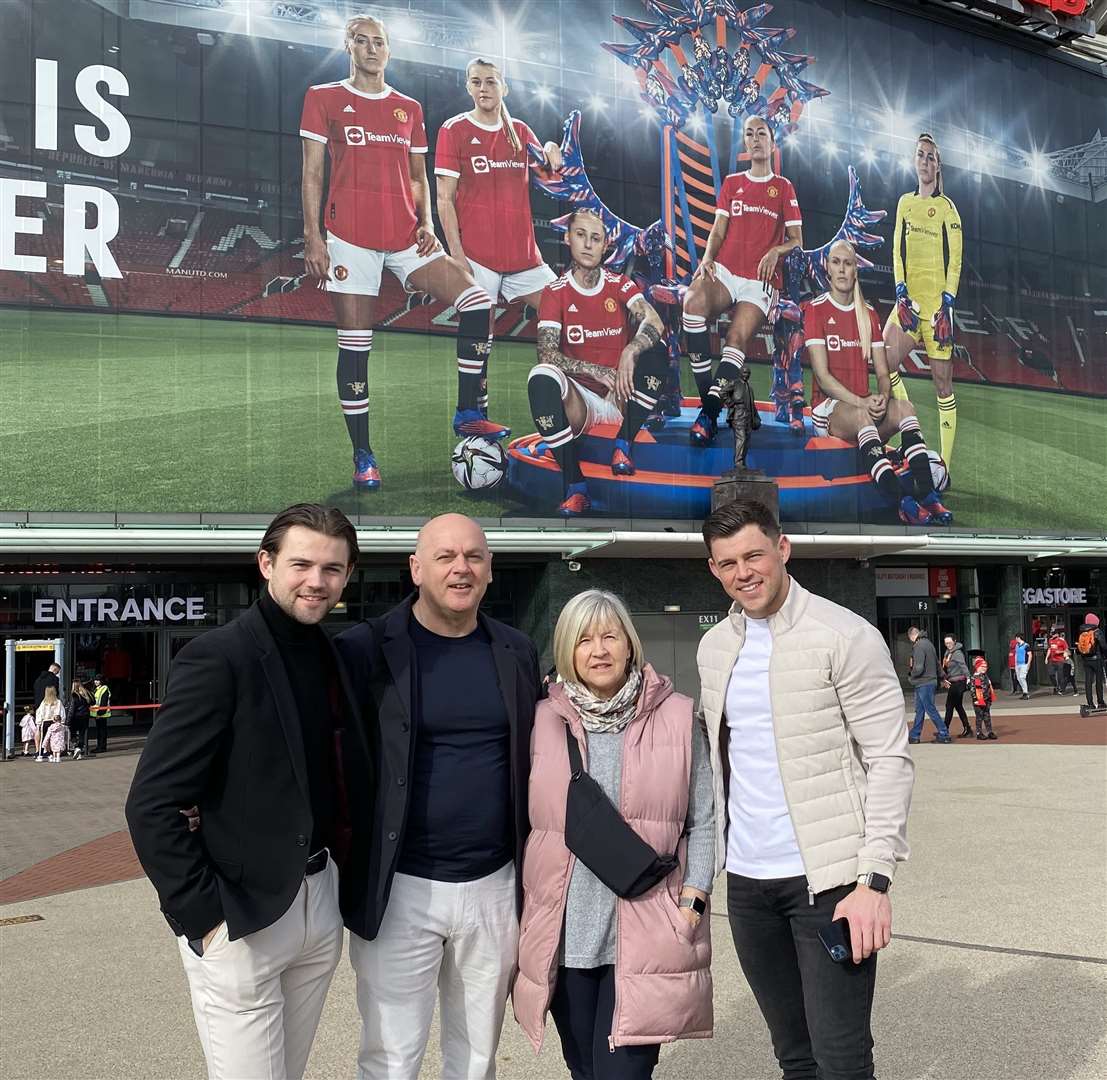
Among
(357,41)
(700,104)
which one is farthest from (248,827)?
(700,104)

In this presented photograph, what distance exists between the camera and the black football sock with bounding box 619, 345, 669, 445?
91.9ft

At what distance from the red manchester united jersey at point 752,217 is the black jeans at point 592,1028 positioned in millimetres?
27772

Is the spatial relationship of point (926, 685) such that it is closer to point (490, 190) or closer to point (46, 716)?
point (46, 716)

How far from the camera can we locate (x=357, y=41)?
2575cm

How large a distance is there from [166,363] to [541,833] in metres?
22.4

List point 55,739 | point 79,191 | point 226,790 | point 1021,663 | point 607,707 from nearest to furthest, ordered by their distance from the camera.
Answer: point 226,790 < point 607,707 < point 55,739 < point 79,191 < point 1021,663

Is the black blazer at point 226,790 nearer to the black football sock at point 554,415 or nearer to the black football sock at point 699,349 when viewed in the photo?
the black football sock at point 554,415

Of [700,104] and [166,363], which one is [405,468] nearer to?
[166,363]

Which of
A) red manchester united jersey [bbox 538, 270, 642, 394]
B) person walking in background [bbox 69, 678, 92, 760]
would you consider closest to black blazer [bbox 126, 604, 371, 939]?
person walking in background [bbox 69, 678, 92, 760]

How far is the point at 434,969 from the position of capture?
Answer: 341cm

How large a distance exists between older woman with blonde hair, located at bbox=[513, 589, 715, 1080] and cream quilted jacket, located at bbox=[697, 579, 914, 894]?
1.07 ft

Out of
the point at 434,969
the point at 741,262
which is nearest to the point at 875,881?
the point at 434,969

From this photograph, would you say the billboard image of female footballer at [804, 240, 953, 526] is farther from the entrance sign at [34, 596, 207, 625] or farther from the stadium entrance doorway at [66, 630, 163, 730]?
the stadium entrance doorway at [66, 630, 163, 730]

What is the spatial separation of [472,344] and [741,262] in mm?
8038
